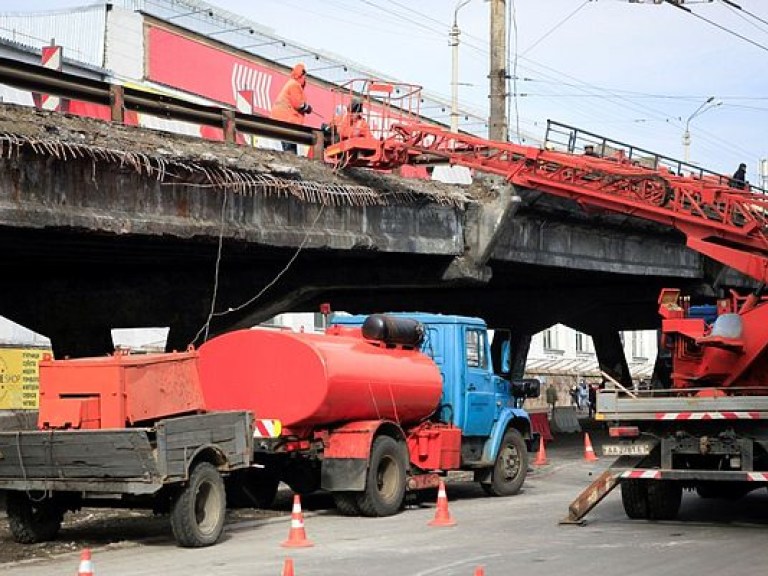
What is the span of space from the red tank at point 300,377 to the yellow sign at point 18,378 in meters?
17.8

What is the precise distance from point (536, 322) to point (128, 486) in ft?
91.2

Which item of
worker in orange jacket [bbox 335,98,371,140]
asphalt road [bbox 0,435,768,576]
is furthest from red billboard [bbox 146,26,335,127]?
asphalt road [bbox 0,435,768,576]

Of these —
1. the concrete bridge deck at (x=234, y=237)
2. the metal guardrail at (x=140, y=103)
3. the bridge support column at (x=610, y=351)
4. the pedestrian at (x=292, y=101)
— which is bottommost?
the bridge support column at (x=610, y=351)

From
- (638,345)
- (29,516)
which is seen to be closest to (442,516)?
(29,516)

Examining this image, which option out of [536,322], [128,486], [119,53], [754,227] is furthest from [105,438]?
[119,53]

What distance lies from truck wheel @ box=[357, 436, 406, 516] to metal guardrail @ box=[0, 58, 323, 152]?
19.1 feet

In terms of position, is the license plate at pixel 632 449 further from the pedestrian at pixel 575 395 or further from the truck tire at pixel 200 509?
the pedestrian at pixel 575 395

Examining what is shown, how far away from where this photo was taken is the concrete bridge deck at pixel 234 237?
16.2m

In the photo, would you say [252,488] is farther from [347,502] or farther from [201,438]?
[201,438]

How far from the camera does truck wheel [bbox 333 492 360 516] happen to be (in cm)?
1652

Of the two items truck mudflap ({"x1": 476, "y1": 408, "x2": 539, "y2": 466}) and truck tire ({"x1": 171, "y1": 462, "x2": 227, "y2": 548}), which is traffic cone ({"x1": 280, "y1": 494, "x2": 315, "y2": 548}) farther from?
truck mudflap ({"x1": 476, "y1": 408, "x2": 539, "y2": 466})

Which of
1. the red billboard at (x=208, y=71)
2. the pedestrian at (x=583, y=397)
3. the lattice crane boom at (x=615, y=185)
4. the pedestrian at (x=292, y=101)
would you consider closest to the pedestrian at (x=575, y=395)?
the pedestrian at (x=583, y=397)

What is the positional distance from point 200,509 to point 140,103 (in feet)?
22.1

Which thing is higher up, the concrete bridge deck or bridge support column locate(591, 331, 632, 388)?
the concrete bridge deck
